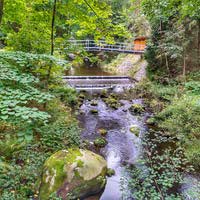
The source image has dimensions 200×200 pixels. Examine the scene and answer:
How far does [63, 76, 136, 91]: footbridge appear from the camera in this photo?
1366cm

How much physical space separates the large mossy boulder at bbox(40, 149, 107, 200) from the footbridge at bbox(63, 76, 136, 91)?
8.79 metres

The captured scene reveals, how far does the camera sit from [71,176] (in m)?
4.29

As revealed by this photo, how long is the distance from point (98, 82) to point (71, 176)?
35.1 ft

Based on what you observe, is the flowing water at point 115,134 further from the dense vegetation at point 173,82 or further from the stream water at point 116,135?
the dense vegetation at point 173,82

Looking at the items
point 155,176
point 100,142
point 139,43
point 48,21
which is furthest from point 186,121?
point 139,43

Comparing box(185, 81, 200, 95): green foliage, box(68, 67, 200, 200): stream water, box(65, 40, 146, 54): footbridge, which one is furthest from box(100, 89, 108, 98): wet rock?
box(65, 40, 146, 54): footbridge

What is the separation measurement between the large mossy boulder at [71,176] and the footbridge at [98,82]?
8791 mm

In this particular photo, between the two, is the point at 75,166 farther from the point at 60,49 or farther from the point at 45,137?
the point at 60,49

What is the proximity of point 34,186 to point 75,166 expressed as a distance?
0.86 meters

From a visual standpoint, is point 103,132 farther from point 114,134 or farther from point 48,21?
point 48,21

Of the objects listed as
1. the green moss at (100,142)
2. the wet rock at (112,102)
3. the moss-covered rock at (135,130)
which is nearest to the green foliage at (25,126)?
the green moss at (100,142)

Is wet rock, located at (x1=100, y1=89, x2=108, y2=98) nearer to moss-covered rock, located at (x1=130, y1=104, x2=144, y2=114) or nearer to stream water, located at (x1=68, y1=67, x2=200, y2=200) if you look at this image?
stream water, located at (x1=68, y1=67, x2=200, y2=200)

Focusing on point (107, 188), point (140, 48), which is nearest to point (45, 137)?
point (107, 188)

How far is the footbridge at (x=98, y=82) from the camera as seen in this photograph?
44.8ft
